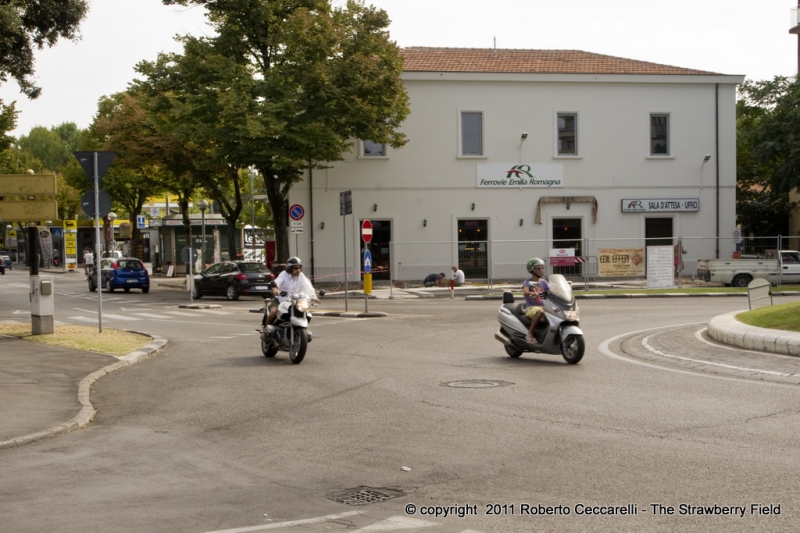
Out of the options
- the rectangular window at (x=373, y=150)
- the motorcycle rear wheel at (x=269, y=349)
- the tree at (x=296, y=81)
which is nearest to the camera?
the motorcycle rear wheel at (x=269, y=349)

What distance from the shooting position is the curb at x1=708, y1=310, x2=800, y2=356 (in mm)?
13553

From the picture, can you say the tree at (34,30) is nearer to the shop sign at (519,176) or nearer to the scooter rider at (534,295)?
the scooter rider at (534,295)

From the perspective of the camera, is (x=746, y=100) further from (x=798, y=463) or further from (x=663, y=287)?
(x=798, y=463)

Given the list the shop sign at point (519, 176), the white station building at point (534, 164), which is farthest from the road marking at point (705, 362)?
the shop sign at point (519, 176)

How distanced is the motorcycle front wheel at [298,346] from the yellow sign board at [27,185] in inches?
278

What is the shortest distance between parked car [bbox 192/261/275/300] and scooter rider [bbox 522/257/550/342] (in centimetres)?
1983

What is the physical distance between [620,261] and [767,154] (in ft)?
39.2

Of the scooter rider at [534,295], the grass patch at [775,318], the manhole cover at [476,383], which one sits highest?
the scooter rider at [534,295]

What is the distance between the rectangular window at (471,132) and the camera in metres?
41.3

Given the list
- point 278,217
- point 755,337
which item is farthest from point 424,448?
point 278,217

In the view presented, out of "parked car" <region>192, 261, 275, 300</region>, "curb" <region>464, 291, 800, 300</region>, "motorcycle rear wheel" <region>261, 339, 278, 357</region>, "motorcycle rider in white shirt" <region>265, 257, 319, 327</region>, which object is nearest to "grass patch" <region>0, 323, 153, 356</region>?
"motorcycle rear wheel" <region>261, 339, 278, 357</region>

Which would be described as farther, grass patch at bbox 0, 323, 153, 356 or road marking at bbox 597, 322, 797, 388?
grass patch at bbox 0, 323, 153, 356

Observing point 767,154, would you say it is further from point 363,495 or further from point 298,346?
point 363,495

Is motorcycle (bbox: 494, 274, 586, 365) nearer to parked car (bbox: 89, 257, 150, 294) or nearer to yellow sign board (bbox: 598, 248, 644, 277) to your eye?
yellow sign board (bbox: 598, 248, 644, 277)
